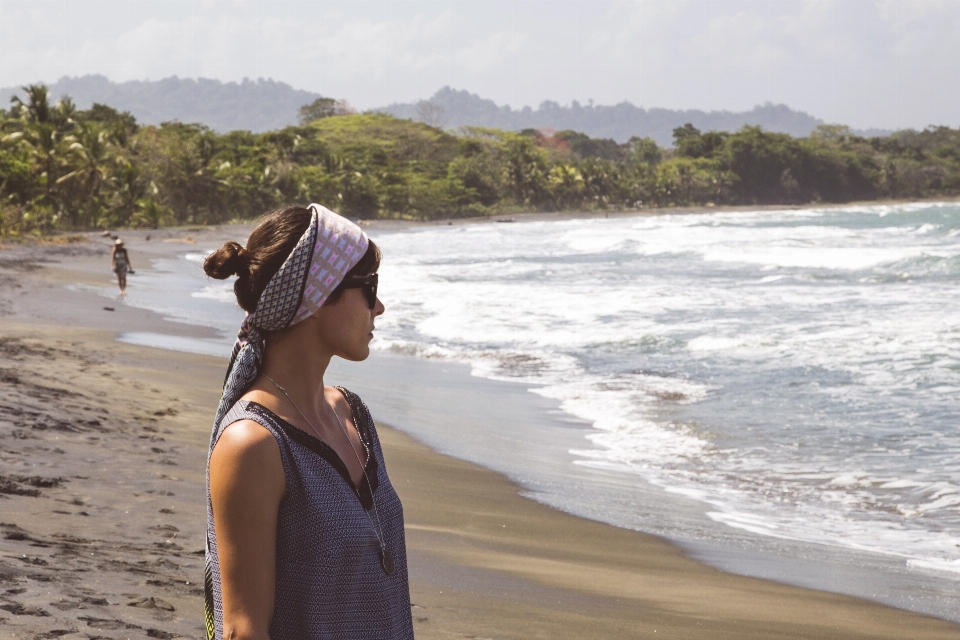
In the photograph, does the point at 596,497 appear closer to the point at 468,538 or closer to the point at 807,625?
the point at 468,538

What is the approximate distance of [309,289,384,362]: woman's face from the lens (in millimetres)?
1646

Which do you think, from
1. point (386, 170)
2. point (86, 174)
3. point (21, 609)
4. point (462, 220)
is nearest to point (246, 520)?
point (21, 609)

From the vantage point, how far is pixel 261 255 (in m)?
1.60

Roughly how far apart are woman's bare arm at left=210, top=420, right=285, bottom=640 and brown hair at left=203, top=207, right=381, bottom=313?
0.79ft

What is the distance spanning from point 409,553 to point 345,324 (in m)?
3.34

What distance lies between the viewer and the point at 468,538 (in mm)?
5242

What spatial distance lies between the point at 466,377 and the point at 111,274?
15.2 meters

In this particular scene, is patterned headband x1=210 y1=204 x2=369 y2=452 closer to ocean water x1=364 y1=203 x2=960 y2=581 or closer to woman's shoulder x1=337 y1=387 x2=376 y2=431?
woman's shoulder x1=337 y1=387 x2=376 y2=431

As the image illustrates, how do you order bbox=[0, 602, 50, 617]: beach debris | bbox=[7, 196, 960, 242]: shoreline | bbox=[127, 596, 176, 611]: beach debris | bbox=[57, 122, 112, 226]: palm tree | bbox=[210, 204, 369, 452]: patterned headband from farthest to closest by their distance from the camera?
bbox=[57, 122, 112, 226]: palm tree, bbox=[7, 196, 960, 242]: shoreline, bbox=[127, 596, 176, 611]: beach debris, bbox=[0, 602, 50, 617]: beach debris, bbox=[210, 204, 369, 452]: patterned headband

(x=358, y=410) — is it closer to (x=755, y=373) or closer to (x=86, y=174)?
(x=755, y=373)

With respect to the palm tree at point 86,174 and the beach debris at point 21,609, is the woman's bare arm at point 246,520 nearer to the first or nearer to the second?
the beach debris at point 21,609

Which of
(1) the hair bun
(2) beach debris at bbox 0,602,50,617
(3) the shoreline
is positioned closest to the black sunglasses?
(1) the hair bun

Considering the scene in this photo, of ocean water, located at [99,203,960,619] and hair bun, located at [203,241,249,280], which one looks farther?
ocean water, located at [99,203,960,619]

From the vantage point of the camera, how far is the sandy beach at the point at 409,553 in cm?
354
